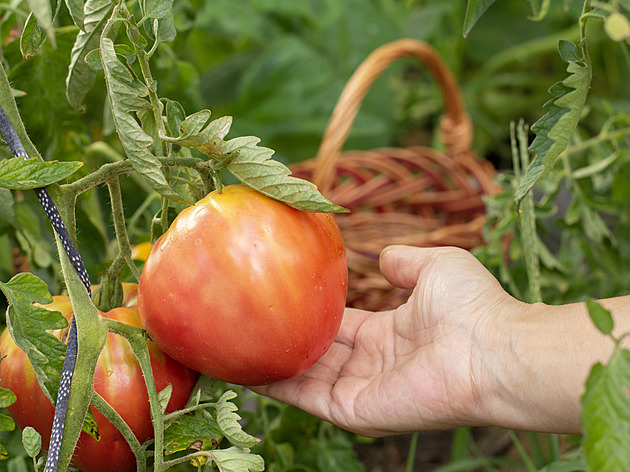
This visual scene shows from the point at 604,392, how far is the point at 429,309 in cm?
33

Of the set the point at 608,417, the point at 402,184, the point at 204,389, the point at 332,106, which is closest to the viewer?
the point at 608,417

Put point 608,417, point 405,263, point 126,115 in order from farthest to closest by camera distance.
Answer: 1. point 405,263
2. point 126,115
3. point 608,417

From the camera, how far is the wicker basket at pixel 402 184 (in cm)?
122

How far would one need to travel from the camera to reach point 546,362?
0.51m

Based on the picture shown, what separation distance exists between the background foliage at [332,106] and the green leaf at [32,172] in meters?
0.11

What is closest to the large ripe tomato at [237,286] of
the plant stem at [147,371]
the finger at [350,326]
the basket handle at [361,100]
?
the plant stem at [147,371]

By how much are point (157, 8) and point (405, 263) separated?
0.38 metres

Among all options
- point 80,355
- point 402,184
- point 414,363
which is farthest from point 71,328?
point 402,184

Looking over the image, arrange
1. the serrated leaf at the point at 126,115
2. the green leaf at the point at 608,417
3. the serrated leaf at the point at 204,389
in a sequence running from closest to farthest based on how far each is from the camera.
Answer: the green leaf at the point at 608,417
the serrated leaf at the point at 126,115
the serrated leaf at the point at 204,389

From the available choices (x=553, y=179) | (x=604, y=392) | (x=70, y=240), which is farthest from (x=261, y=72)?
(x=604, y=392)

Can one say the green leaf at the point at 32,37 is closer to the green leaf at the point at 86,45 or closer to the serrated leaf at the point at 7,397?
the green leaf at the point at 86,45

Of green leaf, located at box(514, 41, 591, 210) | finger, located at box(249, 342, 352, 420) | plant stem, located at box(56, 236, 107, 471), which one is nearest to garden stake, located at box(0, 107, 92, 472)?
plant stem, located at box(56, 236, 107, 471)

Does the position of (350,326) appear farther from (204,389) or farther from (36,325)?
(36,325)

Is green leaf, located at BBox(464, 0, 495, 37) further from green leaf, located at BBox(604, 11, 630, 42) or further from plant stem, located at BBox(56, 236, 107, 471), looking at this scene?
plant stem, located at BBox(56, 236, 107, 471)
